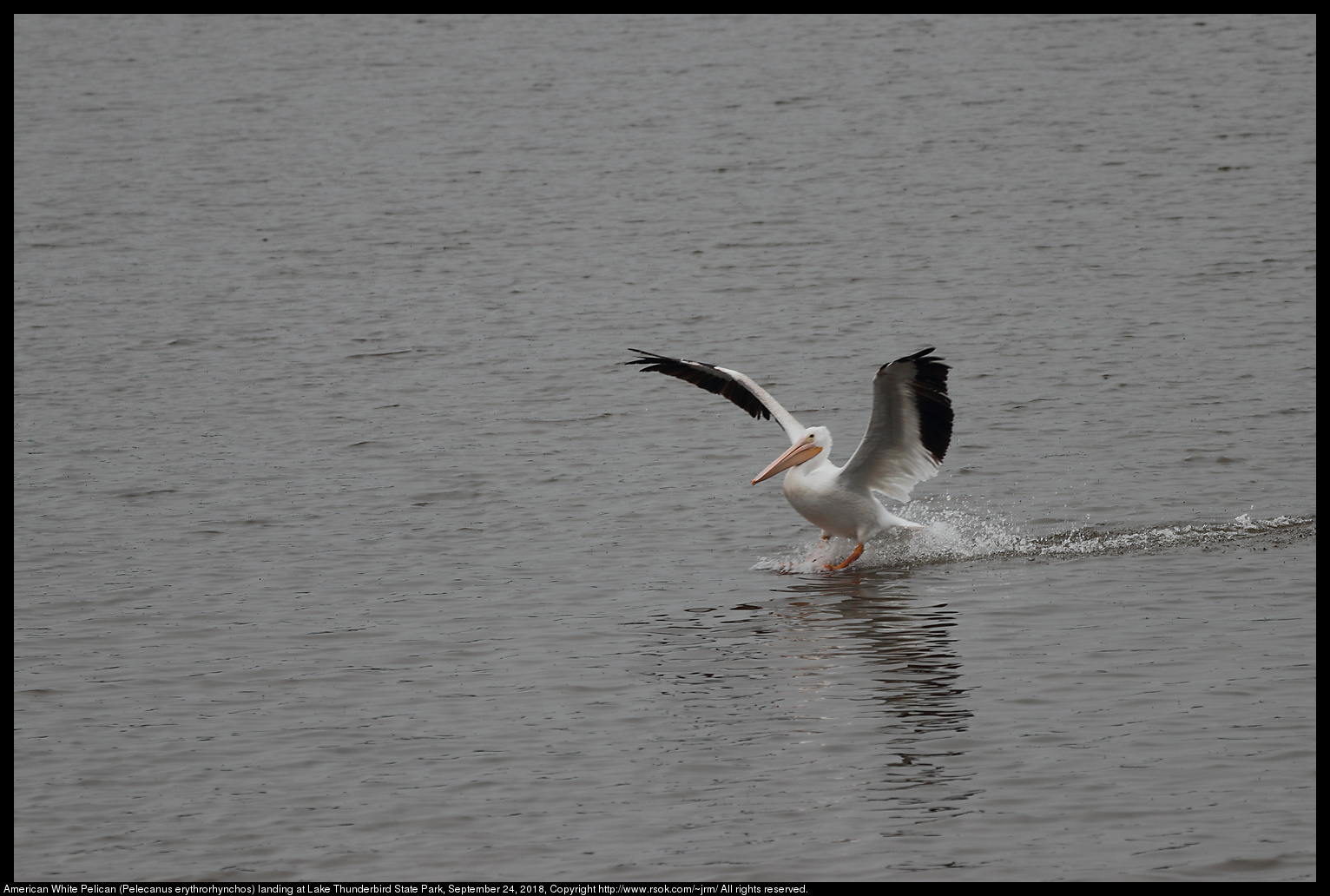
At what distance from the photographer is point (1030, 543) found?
37.9 ft

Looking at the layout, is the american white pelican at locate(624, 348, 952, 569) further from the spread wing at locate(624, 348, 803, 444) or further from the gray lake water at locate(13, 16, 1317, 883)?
the gray lake water at locate(13, 16, 1317, 883)

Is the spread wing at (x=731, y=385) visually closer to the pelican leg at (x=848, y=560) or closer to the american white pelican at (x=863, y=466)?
the american white pelican at (x=863, y=466)

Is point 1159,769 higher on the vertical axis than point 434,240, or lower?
higher

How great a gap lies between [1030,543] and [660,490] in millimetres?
3008

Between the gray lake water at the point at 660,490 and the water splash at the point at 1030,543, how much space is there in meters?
0.04

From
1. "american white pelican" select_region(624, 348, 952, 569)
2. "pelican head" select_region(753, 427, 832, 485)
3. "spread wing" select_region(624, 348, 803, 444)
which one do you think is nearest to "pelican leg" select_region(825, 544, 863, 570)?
"american white pelican" select_region(624, 348, 952, 569)

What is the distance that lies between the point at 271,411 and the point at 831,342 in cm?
561

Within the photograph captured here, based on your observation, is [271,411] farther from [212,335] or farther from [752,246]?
[752,246]

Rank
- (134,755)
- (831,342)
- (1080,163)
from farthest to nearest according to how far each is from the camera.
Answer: (1080,163), (831,342), (134,755)

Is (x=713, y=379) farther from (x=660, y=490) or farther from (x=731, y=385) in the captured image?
(x=660, y=490)

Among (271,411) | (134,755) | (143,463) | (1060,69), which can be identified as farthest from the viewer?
(1060,69)

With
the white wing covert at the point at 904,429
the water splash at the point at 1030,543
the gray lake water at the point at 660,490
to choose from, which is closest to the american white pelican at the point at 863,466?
the white wing covert at the point at 904,429

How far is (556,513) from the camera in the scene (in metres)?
12.9

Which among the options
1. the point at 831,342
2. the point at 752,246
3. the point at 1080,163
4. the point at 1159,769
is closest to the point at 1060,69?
the point at 1080,163
